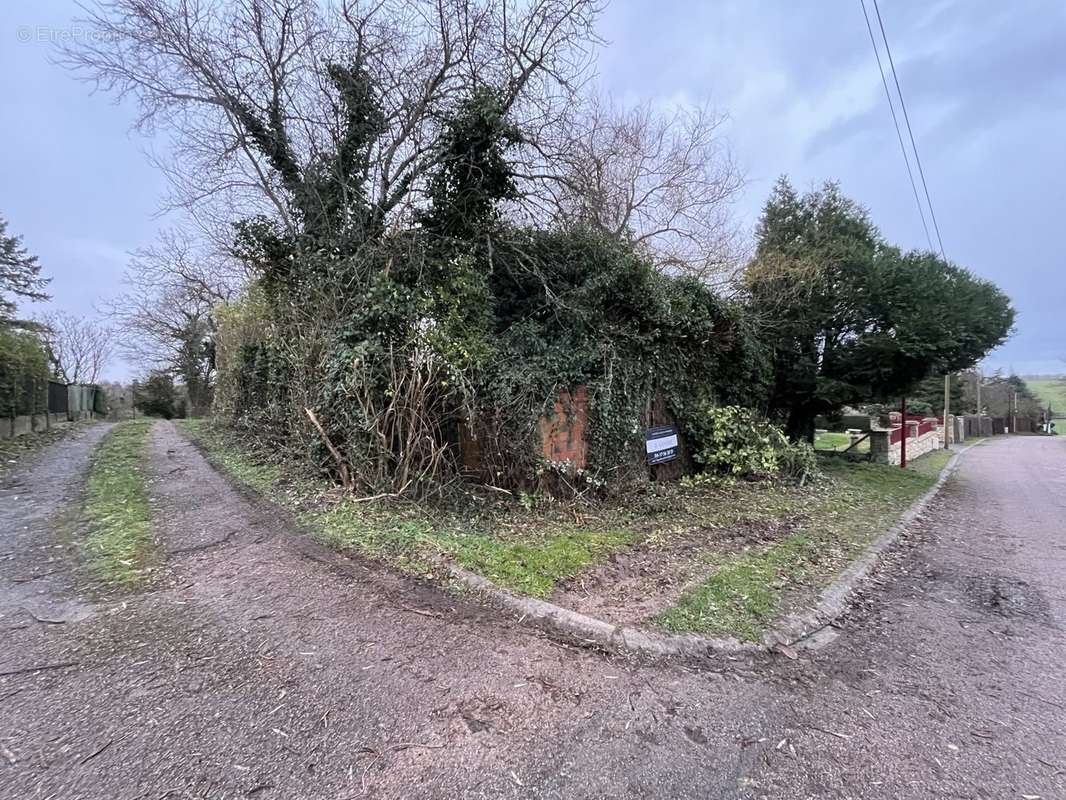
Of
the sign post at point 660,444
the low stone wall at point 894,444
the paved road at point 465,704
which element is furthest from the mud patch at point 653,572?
the low stone wall at point 894,444

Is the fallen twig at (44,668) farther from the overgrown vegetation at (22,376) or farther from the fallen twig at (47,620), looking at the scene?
the overgrown vegetation at (22,376)

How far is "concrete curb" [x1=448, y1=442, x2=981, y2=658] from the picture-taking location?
9.63 ft

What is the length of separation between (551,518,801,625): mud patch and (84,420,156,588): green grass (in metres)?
3.34

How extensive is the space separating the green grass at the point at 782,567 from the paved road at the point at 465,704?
37cm

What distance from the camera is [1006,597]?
13.2 feet

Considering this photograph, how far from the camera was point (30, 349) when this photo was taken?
10859 millimetres

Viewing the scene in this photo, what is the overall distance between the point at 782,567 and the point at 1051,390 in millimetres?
76558

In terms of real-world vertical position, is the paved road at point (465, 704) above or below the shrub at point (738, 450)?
below

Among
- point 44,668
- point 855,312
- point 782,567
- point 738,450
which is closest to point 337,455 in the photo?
point 44,668

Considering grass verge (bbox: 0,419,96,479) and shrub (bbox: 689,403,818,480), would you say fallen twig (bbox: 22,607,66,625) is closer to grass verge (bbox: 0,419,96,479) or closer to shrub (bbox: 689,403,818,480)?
grass verge (bbox: 0,419,96,479)

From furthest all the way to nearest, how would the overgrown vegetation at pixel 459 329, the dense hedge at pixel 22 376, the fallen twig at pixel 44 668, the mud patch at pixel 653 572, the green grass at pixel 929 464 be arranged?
1. the green grass at pixel 929 464
2. the dense hedge at pixel 22 376
3. the overgrown vegetation at pixel 459 329
4. the mud patch at pixel 653 572
5. the fallen twig at pixel 44 668

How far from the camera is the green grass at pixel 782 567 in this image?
3254 mm

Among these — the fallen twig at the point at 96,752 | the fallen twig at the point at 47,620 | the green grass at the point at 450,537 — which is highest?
the green grass at the point at 450,537

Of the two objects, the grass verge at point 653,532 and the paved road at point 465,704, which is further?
the grass verge at point 653,532
